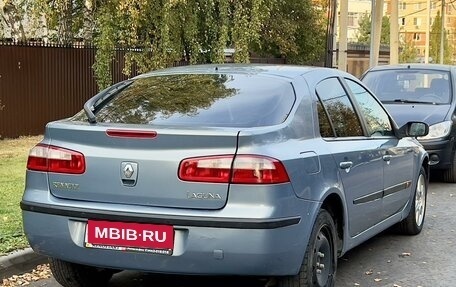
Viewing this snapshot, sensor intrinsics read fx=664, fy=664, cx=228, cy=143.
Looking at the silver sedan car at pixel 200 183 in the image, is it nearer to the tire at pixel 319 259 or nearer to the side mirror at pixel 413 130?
the tire at pixel 319 259

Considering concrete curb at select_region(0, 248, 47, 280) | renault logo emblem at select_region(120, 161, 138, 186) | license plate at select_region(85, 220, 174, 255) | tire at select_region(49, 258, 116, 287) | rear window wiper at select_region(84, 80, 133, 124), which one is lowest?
concrete curb at select_region(0, 248, 47, 280)

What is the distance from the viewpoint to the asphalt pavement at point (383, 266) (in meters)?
4.96

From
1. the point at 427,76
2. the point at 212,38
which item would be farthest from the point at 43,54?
the point at 427,76

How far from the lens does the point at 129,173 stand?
384 cm

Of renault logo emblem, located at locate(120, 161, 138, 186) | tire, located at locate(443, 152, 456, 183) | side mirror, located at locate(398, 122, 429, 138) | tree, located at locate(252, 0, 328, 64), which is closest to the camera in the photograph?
renault logo emblem, located at locate(120, 161, 138, 186)

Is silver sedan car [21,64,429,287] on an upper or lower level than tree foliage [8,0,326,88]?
lower

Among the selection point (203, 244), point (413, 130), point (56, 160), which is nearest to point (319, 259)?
point (203, 244)

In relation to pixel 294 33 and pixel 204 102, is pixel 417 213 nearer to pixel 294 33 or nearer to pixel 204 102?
pixel 204 102

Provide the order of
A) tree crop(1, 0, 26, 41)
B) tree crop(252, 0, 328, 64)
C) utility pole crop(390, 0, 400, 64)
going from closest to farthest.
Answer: tree crop(1, 0, 26, 41), tree crop(252, 0, 328, 64), utility pole crop(390, 0, 400, 64)

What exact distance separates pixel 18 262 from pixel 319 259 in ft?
7.71

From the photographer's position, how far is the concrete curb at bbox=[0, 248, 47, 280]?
16.3ft

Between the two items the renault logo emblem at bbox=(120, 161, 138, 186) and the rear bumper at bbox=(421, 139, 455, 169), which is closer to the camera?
the renault logo emblem at bbox=(120, 161, 138, 186)

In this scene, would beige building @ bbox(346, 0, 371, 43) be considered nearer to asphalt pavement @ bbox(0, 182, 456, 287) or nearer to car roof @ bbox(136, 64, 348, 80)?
asphalt pavement @ bbox(0, 182, 456, 287)

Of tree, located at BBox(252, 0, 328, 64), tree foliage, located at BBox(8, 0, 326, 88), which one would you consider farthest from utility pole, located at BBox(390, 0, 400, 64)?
tree foliage, located at BBox(8, 0, 326, 88)
